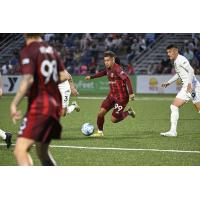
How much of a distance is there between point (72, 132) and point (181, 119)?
11.7ft

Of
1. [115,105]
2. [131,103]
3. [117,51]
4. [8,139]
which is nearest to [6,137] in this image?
[8,139]

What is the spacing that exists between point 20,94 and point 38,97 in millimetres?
292

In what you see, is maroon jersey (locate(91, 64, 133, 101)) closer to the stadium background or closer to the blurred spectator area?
the stadium background

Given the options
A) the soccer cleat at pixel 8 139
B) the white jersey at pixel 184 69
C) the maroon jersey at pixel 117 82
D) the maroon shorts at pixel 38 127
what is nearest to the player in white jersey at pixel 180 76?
the white jersey at pixel 184 69

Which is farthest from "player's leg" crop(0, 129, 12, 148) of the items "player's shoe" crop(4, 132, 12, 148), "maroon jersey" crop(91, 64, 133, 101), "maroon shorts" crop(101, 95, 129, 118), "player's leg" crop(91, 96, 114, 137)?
"maroon jersey" crop(91, 64, 133, 101)

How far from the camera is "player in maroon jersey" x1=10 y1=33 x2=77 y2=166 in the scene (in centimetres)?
524

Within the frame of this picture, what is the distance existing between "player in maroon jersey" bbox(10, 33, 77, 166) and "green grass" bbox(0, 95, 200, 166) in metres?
1.91

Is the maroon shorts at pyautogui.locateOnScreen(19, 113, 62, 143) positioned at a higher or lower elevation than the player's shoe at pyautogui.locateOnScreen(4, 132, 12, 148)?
higher

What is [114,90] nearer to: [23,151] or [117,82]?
[117,82]

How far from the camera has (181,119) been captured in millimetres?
13453

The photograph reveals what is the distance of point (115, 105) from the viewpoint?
10.3 metres

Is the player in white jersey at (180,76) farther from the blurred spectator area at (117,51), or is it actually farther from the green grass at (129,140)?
the blurred spectator area at (117,51)

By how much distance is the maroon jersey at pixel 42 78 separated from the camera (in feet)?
17.5
